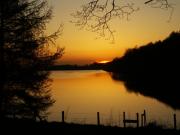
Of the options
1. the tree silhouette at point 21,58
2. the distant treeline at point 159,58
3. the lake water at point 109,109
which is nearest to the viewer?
the tree silhouette at point 21,58

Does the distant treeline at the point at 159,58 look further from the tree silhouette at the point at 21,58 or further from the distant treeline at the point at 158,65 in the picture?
the tree silhouette at the point at 21,58

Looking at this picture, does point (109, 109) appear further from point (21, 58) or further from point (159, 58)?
point (159, 58)

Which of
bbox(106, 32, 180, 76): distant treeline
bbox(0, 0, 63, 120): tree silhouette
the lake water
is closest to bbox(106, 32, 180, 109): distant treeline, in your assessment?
bbox(106, 32, 180, 76): distant treeline

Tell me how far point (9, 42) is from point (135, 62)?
447ft

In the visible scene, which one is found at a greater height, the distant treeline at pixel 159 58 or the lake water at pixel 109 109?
the distant treeline at pixel 159 58

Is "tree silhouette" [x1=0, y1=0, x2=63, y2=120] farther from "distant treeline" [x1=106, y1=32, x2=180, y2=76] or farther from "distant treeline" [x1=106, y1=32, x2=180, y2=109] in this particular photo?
"distant treeline" [x1=106, y1=32, x2=180, y2=76]

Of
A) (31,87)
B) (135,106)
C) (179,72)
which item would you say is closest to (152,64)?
(179,72)

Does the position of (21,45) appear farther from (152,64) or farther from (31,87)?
(152,64)

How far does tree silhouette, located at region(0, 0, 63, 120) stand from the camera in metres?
23.1

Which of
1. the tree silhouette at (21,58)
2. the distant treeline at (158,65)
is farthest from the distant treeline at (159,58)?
the tree silhouette at (21,58)

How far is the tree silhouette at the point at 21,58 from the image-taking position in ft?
75.8

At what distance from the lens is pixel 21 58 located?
23.5 meters

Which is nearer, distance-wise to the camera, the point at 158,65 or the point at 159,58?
the point at 159,58

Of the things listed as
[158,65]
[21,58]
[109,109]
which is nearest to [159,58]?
[158,65]
